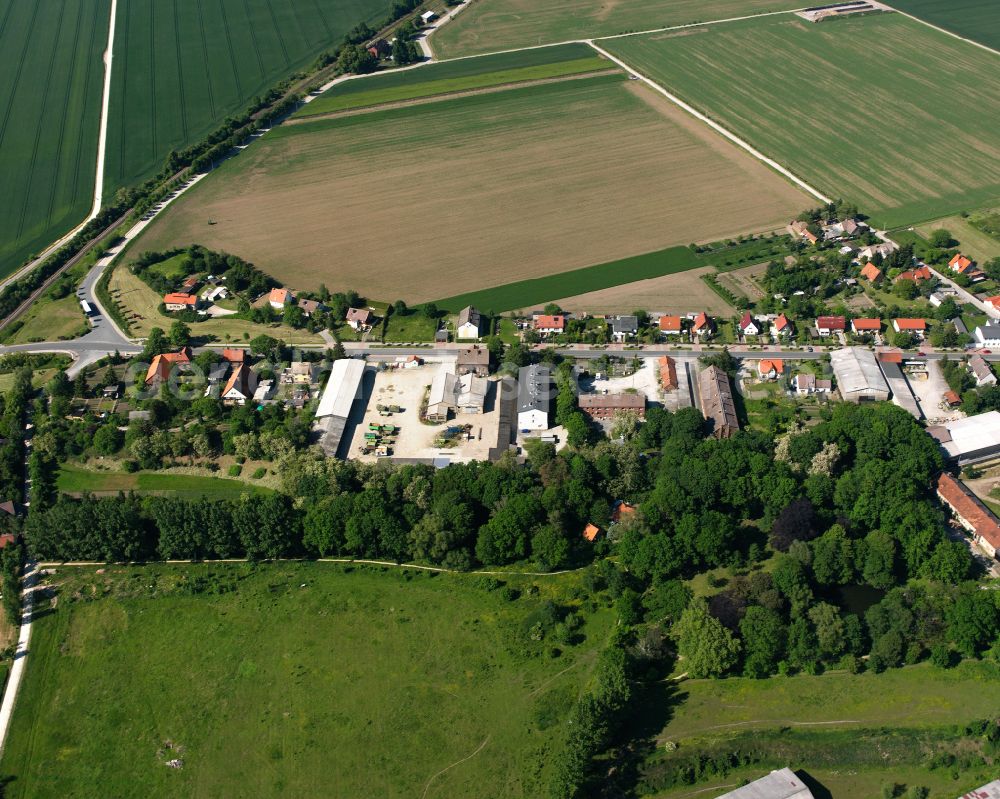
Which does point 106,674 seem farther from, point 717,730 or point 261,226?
point 261,226

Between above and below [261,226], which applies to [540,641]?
below

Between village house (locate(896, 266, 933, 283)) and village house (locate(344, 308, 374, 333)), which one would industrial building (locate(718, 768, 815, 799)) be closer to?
village house (locate(344, 308, 374, 333))

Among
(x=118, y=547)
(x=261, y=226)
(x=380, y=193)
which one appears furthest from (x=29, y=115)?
(x=118, y=547)

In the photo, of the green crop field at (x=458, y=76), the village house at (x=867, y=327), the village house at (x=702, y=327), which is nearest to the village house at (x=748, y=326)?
the village house at (x=702, y=327)

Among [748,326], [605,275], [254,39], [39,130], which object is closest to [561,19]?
[254,39]

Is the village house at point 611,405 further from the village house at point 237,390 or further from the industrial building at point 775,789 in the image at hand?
the industrial building at point 775,789

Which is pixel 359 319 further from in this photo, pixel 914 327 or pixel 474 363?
pixel 914 327
